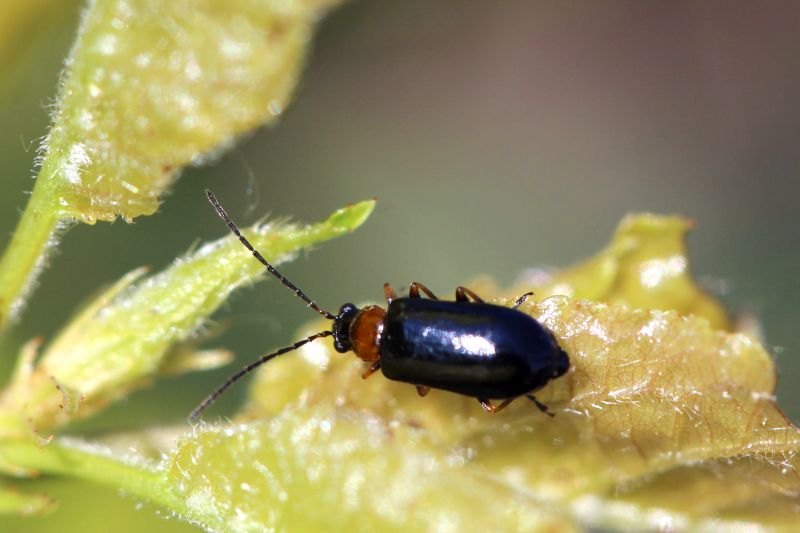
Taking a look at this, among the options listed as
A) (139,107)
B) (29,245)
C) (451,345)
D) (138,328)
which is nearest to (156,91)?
(139,107)

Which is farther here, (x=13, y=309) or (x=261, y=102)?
(x=261, y=102)

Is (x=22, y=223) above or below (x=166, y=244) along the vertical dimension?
above

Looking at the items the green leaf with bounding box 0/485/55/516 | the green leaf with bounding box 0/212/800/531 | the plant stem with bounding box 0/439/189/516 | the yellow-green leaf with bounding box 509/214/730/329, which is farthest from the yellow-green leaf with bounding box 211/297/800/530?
the green leaf with bounding box 0/485/55/516

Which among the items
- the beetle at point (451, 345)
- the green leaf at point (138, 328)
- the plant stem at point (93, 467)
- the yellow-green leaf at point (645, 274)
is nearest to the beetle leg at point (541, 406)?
the beetle at point (451, 345)

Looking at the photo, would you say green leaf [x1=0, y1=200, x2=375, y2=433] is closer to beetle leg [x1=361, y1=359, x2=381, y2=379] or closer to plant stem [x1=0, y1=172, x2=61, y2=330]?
plant stem [x1=0, y1=172, x2=61, y2=330]

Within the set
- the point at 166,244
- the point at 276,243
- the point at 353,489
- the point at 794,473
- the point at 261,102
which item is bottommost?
the point at 166,244

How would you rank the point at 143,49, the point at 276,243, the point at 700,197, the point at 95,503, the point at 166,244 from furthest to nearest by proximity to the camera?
1. the point at 700,197
2. the point at 166,244
3. the point at 95,503
4. the point at 143,49
5. the point at 276,243

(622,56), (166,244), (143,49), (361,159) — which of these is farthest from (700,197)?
(143,49)

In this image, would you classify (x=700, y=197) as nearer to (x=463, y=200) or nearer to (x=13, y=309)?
(x=463, y=200)
